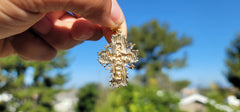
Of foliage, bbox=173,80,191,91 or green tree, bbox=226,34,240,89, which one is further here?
foliage, bbox=173,80,191,91

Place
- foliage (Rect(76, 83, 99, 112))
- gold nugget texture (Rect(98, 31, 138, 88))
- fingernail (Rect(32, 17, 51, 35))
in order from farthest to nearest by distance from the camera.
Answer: foliage (Rect(76, 83, 99, 112)), fingernail (Rect(32, 17, 51, 35)), gold nugget texture (Rect(98, 31, 138, 88))

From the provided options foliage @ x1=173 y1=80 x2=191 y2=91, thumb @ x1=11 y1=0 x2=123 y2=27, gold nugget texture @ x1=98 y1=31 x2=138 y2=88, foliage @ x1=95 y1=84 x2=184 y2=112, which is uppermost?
foliage @ x1=173 y1=80 x2=191 y2=91

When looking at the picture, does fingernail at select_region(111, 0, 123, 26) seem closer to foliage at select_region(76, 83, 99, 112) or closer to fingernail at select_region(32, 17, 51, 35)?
fingernail at select_region(32, 17, 51, 35)

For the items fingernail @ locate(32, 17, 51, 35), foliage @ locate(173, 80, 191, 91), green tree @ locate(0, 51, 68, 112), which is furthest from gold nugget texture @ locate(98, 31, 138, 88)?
foliage @ locate(173, 80, 191, 91)

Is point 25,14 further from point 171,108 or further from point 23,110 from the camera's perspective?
point 23,110

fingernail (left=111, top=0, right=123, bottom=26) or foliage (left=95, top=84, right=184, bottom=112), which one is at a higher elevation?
foliage (left=95, top=84, right=184, bottom=112)

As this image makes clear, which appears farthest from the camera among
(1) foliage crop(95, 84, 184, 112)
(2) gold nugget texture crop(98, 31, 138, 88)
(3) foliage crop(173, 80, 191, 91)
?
(3) foliage crop(173, 80, 191, 91)
